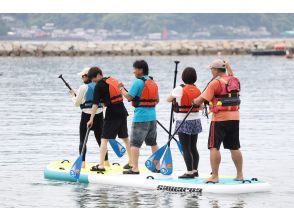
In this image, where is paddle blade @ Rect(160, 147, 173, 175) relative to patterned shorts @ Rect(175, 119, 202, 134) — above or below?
below

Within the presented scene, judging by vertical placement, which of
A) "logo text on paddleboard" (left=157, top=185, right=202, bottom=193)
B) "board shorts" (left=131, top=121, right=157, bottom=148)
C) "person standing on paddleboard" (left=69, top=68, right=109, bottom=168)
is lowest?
"logo text on paddleboard" (left=157, top=185, right=202, bottom=193)

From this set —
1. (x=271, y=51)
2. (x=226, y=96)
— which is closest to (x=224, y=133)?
(x=226, y=96)

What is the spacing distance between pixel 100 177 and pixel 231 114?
7.73 ft

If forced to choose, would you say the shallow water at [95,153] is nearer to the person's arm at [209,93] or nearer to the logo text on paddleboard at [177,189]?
the logo text on paddleboard at [177,189]

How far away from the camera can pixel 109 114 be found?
15.7 metres

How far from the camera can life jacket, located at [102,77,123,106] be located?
15.5m

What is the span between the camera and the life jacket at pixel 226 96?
14266mm

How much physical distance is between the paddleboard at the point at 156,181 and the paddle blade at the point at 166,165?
90mm

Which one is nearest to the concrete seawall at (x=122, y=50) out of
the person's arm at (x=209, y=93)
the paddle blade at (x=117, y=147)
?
the paddle blade at (x=117, y=147)

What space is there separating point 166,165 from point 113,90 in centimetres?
136

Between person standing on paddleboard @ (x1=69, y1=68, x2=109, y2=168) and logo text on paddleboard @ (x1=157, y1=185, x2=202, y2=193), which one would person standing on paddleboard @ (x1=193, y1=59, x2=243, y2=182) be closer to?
logo text on paddleboard @ (x1=157, y1=185, x2=202, y2=193)

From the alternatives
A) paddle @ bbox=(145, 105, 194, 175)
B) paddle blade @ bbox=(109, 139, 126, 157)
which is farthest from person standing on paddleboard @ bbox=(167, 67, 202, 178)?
paddle blade @ bbox=(109, 139, 126, 157)

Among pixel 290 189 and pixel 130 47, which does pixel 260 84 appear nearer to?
pixel 290 189

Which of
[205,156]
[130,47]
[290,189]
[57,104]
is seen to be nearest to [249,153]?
[205,156]
